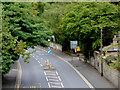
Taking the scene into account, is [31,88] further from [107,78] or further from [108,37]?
[108,37]

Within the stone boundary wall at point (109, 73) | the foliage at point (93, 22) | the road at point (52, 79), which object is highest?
the foliage at point (93, 22)

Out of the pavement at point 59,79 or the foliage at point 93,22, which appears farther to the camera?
the foliage at point 93,22

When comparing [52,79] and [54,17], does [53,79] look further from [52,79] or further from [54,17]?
[54,17]

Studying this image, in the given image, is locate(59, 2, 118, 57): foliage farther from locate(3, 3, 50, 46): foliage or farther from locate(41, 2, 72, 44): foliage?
locate(41, 2, 72, 44): foliage

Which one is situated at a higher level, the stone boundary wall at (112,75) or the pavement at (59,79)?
the stone boundary wall at (112,75)

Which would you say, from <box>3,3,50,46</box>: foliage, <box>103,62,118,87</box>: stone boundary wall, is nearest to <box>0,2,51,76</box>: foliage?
<box>3,3,50,46</box>: foliage

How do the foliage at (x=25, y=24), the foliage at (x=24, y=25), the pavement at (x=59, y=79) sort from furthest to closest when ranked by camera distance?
the pavement at (x=59, y=79) < the foliage at (x=25, y=24) < the foliage at (x=24, y=25)

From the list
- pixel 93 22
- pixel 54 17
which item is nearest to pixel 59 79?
pixel 93 22

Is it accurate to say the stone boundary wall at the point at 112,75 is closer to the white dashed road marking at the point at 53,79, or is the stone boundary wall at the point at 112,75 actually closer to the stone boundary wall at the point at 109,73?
the stone boundary wall at the point at 109,73

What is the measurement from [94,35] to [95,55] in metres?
2.83

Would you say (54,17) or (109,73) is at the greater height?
(54,17)

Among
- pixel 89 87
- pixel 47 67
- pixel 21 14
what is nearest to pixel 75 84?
pixel 89 87

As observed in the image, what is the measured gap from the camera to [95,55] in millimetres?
36906

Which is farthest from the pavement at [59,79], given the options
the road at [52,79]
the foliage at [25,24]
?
the foliage at [25,24]
